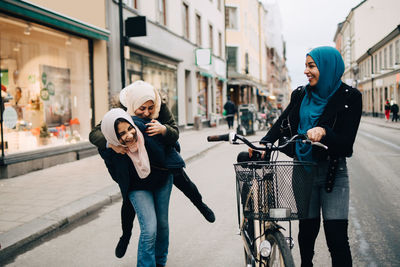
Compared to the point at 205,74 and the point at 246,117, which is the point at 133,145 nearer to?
the point at 246,117

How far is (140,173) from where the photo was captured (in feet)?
9.75

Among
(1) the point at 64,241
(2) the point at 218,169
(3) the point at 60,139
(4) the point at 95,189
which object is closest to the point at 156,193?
(1) the point at 64,241

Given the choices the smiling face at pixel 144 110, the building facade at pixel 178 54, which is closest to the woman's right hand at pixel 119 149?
the smiling face at pixel 144 110

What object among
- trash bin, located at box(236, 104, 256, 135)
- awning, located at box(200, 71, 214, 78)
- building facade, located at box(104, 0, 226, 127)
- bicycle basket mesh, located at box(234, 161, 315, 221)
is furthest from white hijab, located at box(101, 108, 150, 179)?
awning, located at box(200, 71, 214, 78)

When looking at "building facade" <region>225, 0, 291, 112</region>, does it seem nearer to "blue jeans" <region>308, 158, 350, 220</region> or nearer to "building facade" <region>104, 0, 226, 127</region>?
"building facade" <region>104, 0, 226, 127</region>

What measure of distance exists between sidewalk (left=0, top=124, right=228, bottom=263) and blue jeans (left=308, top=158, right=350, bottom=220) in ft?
10.6

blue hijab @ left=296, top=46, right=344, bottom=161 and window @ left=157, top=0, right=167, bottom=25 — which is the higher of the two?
window @ left=157, top=0, right=167, bottom=25

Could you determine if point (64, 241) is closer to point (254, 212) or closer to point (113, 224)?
point (113, 224)

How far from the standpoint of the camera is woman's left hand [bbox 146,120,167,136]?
9.68 feet

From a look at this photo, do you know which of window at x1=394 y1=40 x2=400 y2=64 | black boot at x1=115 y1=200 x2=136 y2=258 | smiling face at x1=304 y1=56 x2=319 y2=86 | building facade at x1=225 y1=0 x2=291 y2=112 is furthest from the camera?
building facade at x1=225 y1=0 x2=291 y2=112

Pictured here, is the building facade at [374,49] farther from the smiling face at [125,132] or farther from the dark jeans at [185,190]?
the smiling face at [125,132]

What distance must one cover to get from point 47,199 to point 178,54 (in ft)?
49.4

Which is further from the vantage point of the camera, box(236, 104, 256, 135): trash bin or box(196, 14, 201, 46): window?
box(196, 14, 201, 46): window

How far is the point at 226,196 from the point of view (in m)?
6.52
